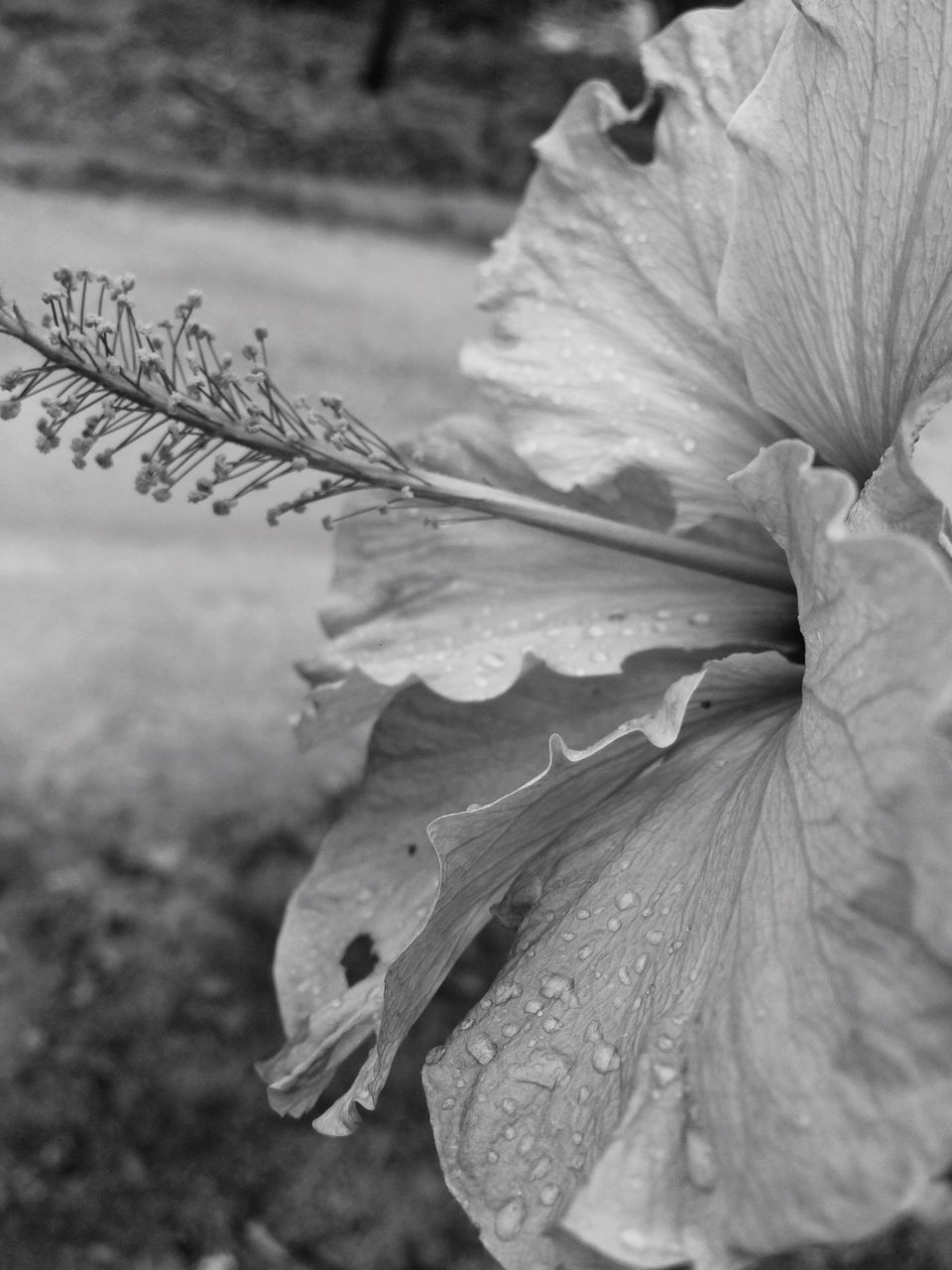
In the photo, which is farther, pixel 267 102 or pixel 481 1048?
pixel 267 102

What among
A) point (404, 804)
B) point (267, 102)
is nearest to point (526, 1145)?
point (404, 804)

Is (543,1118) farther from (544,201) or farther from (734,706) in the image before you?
(544,201)

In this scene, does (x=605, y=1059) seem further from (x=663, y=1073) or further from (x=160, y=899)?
(x=160, y=899)

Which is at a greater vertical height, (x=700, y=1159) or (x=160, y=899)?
(x=700, y=1159)

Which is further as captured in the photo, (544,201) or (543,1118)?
(544,201)

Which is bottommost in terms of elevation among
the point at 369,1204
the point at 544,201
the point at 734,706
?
the point at 369,1204

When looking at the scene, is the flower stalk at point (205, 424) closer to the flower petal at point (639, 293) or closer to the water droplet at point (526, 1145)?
the flower petal at point (639, 293)

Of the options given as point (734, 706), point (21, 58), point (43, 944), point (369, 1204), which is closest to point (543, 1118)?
point (734, 706)

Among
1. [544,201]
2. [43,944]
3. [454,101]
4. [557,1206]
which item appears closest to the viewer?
[557,1206]
